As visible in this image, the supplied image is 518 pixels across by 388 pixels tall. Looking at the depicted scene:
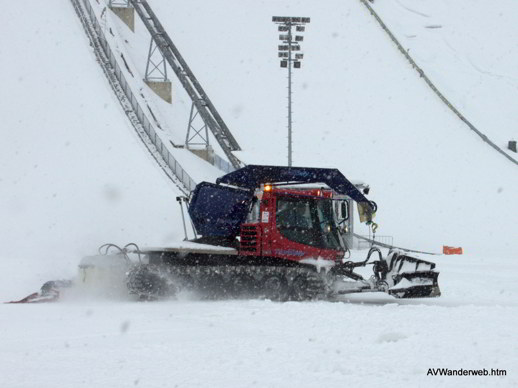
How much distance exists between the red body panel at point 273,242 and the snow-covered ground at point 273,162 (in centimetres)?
135

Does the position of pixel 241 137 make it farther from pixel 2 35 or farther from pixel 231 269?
pixel 231 269

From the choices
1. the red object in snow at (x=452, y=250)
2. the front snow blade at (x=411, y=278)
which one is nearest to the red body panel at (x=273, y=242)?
the front snow blade at (x=411, y=278)

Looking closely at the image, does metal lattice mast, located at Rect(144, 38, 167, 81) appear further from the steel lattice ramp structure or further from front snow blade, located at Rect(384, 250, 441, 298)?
front snow blade, located at Rect(384, 250, 441, 298)

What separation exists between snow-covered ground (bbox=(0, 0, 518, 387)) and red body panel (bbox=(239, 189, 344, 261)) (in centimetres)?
135

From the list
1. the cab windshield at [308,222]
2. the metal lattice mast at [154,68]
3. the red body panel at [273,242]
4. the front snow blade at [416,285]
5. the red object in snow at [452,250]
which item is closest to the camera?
the front snow blade at [416,285]

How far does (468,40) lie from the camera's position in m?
61.7

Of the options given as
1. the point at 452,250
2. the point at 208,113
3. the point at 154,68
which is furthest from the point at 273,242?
the point at 154,68

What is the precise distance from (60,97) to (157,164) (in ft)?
18.7

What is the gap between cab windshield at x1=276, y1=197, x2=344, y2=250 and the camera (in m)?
14.7

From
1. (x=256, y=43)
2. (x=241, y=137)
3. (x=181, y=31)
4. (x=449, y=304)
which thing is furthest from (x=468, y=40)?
(x=449, y=304)

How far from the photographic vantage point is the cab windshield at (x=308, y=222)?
1471 cm

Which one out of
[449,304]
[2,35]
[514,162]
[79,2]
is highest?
[79,2]

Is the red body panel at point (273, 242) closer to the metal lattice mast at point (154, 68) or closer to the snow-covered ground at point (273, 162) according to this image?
the snow-covered ground at point (273, 162)

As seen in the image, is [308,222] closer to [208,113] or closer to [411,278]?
[411,278]
